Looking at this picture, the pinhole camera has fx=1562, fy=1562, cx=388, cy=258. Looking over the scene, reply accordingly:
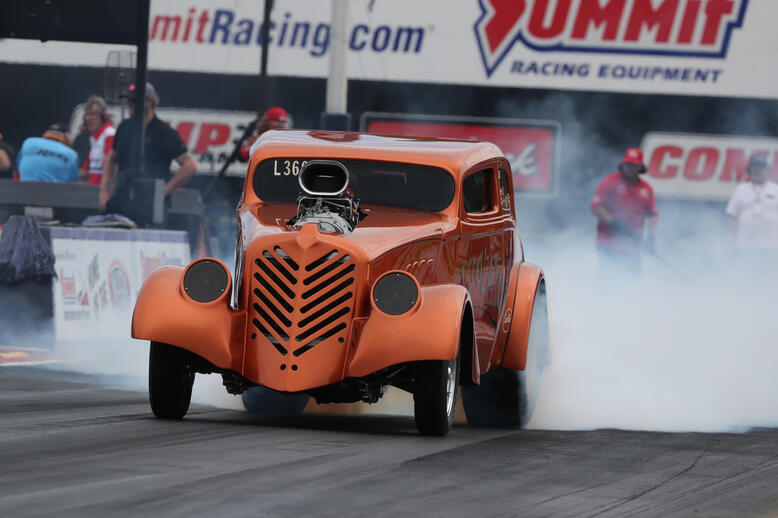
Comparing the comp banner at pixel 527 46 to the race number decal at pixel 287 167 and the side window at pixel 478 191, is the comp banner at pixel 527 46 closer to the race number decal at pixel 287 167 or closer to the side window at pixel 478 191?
the side window at pixel 478 191

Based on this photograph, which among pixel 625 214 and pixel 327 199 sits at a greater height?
pixel 625 214

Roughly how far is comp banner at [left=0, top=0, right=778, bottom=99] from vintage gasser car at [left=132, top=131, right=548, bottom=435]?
13.5m

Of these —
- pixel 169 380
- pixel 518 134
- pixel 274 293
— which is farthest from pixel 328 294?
pixel 518 134

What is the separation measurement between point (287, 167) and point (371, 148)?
536mm

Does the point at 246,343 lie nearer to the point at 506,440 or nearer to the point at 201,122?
the point at 506,440

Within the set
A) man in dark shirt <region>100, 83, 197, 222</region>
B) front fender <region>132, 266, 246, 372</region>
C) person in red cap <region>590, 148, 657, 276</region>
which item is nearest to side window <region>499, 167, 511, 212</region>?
front fender <region>132, 266, 246, 372</region>

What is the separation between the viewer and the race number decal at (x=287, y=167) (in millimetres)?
9664

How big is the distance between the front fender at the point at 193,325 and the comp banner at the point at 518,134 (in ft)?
48.7

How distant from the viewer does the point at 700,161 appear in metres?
23.2

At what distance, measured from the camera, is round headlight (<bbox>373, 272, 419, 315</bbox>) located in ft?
27.3

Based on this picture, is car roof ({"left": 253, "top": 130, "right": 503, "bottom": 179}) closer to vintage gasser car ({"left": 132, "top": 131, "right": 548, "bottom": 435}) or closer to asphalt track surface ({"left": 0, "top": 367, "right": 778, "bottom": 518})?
vintage gasser car ({"left": 132, "top": 131, "right": 548, "bottom": 435})

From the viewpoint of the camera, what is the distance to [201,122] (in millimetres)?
23750

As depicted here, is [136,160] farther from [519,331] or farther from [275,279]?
[275,279]

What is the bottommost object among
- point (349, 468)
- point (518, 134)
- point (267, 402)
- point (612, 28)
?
point (349, 468)
